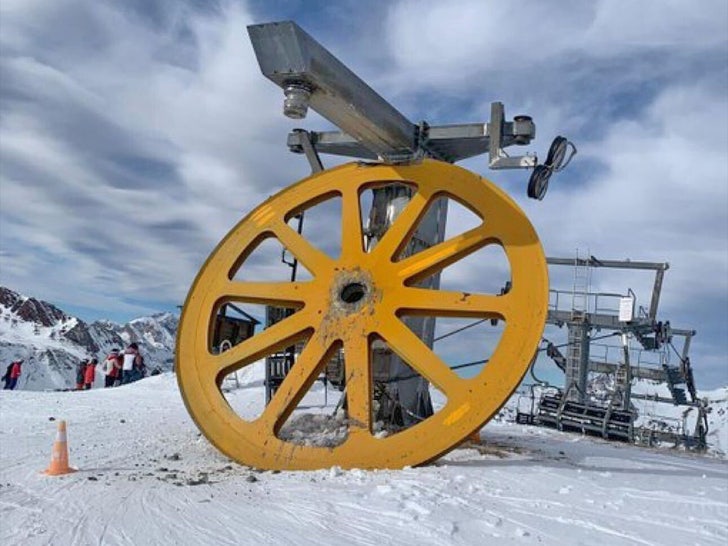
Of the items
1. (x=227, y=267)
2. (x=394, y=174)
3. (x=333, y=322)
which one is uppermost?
(x=394, y=174)

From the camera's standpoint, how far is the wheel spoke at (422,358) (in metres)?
7.01

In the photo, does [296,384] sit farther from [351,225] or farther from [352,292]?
[351,225]

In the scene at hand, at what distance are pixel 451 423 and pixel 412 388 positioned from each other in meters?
2.72

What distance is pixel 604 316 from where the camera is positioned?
77.0ft

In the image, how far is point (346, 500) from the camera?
526 centimetres

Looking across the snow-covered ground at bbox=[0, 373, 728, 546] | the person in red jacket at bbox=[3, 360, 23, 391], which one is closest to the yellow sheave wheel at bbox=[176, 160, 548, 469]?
the snow-covered ground at bbox=[0, 373, 728, 546]

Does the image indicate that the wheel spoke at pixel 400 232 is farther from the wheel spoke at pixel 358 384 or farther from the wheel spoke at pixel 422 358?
the wheel spoke at pixel 358 384

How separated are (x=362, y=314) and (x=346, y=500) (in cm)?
258

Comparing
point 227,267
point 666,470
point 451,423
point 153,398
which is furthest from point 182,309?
point 153,398

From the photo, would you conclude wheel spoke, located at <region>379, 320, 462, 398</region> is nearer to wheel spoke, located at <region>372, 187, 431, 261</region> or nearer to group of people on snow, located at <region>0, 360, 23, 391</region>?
wheel spoke, located at <region>372, 187, 431, 261</region>

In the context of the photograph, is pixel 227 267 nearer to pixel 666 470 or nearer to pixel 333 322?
pixel 333 322

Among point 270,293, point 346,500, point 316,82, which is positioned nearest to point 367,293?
point 270,293

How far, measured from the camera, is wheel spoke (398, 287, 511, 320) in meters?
7.19

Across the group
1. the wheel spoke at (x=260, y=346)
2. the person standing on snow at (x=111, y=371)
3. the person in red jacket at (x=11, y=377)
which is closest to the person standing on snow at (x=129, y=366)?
the person standing on snow at (x=111, y=371)
